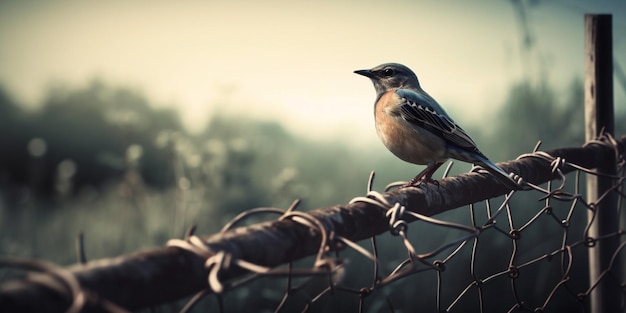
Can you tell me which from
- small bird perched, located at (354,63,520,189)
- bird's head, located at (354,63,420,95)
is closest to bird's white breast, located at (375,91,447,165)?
small bird perched, located at (354,63,520,189)

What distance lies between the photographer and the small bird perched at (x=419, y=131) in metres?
2.75

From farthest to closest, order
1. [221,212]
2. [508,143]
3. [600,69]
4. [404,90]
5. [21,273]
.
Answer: [508,143] < [221,212] < [404,90] < [21,273] < [600,69]

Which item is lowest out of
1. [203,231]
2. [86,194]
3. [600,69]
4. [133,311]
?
[203,231]

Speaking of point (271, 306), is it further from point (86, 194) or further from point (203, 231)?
point (86, 194)

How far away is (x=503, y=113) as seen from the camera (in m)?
4.60

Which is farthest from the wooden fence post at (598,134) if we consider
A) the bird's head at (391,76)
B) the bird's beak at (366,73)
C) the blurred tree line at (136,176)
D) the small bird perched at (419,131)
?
the blurred tree line at (136,176)

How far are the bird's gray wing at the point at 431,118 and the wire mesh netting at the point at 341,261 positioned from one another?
53 centimetres

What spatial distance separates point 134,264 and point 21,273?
2.19 meters

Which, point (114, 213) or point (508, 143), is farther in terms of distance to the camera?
point (508, 143)

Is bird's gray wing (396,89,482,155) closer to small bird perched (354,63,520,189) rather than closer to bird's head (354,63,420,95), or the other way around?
small bird perched (354,63,520,189)

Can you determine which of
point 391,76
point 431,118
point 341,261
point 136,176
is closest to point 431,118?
point 431,118

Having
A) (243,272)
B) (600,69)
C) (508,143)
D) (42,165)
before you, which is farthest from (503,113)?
(243,272)

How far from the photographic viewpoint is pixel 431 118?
287 cm

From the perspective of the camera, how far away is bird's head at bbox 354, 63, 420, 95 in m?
3.21
